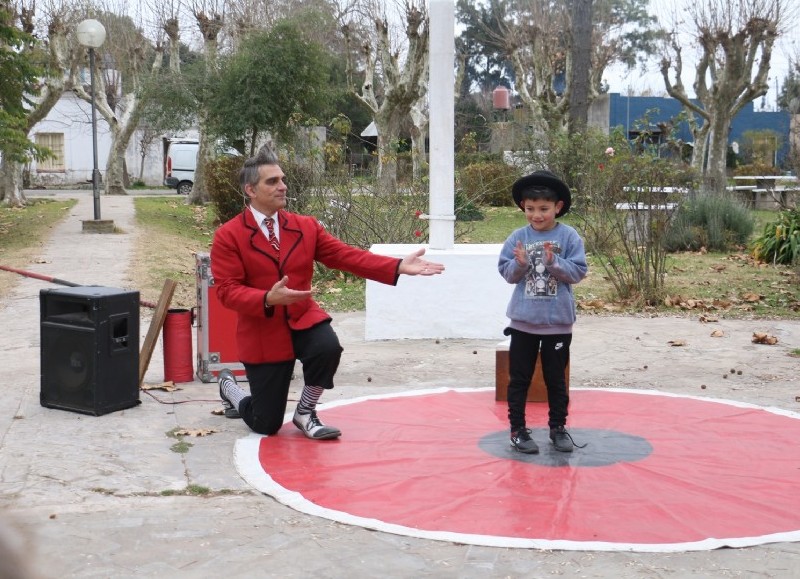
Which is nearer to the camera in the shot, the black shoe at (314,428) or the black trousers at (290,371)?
the black trousers at (290,371)

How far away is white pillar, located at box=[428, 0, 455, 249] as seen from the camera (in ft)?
31.6

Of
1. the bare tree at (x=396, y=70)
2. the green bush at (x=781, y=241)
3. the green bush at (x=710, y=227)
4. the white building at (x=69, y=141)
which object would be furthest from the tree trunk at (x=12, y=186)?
the green bush at (x=781, y=241)

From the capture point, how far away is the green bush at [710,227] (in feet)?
59.8

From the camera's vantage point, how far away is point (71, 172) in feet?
163

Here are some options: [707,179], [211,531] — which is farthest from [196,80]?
[211,531]

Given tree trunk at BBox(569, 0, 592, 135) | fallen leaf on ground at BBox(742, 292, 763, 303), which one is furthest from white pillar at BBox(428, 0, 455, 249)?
tree trunk at BBox(569, 0, 592, 135)

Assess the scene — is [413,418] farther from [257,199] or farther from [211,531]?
[211,531]

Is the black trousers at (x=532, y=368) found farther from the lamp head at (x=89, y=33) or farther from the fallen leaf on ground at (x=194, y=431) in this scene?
the lamp head at (x=89, y=33)

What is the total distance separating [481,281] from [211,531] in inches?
210

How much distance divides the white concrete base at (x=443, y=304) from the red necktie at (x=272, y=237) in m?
3.46

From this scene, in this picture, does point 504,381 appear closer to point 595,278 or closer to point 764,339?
point 764,339

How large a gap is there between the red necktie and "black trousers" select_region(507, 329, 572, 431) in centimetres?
146

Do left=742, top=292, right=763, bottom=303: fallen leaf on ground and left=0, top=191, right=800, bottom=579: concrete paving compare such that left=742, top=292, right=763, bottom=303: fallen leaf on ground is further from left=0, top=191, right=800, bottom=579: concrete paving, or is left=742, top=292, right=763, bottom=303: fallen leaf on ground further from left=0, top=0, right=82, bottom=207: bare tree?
left=0, top=0, right=82, bottom=207: bare tree

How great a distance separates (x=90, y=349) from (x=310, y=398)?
61.6 inches
